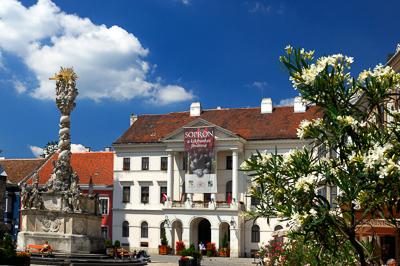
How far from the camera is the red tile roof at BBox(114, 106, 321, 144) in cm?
5528

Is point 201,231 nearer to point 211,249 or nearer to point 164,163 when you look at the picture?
point 211,249

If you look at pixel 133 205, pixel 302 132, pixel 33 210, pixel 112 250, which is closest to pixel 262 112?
pixel 133 205

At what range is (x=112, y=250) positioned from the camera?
3403cm

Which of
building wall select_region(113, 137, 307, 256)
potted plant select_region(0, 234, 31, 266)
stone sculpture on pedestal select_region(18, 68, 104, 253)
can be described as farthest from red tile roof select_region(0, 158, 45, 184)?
potted plant select_region(0, 234, 31, 266)

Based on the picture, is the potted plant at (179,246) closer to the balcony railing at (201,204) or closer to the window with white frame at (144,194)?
the balcony railing at (201,204)

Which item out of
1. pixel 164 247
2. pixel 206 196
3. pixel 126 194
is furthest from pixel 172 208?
pixel 126 194

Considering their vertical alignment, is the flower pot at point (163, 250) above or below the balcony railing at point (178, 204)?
below

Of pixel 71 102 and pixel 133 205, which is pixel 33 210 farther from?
pixel 133 205

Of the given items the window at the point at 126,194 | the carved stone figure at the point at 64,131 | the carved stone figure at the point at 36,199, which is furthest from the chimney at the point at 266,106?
the carved stone figure at the point at 36,199

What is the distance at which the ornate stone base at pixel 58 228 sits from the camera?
29594mm

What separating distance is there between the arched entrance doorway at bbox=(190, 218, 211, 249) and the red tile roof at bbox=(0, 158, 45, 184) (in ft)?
62.6

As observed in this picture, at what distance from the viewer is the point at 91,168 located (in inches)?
2451

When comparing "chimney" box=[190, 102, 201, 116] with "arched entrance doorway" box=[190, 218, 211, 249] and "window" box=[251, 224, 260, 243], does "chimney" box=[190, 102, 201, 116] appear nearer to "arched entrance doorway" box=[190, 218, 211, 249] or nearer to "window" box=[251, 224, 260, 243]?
"arched entrance doorway" box=[190, 218, 211, 249]

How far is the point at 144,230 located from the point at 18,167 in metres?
16.6
